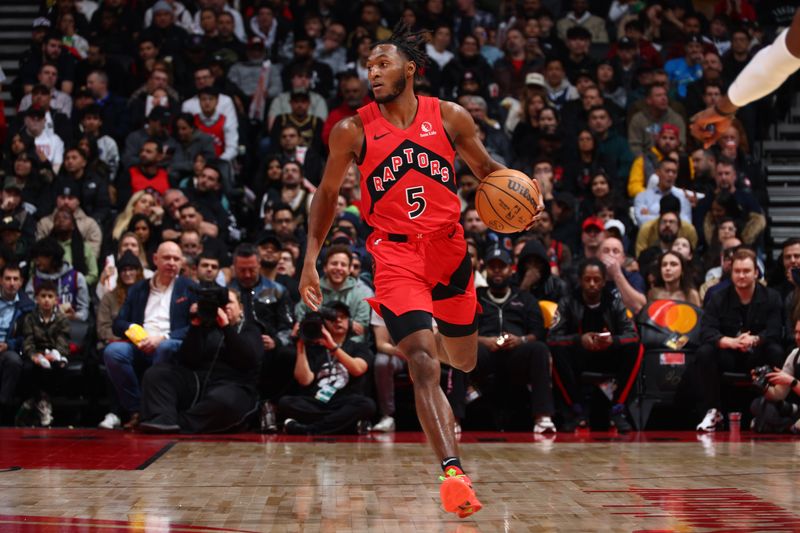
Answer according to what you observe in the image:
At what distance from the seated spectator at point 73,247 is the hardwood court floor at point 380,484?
3.28 m

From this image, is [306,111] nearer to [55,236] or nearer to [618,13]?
[55,236]

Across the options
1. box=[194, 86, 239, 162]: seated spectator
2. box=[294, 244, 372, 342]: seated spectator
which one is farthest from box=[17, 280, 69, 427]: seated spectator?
box=[194, 86, 239, 162]: seated spectator

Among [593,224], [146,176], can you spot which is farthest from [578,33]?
[146,176]

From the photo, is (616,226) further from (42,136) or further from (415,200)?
(42,136)

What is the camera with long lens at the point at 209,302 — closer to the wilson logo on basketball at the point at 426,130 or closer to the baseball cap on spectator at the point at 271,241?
the baseball cap on spectator at the point at 271,241

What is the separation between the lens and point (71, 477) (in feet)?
19.3

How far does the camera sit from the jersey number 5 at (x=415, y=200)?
17.7ft

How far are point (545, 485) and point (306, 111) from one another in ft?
27.4

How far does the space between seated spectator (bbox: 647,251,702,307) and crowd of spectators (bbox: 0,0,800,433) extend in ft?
0.07

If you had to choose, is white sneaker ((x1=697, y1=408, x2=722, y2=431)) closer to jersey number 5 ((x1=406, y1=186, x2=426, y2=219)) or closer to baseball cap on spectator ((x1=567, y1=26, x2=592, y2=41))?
jersey number 5 ((x1=406, y1=186, x2=426, y2=219))

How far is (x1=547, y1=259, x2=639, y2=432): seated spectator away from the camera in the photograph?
361 inches

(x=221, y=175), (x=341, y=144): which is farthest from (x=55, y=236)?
(x=341, y=144)

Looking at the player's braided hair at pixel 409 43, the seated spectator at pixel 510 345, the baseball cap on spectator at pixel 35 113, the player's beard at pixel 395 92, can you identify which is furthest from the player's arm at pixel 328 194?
the baseball cap on spectator at pixel 35 113

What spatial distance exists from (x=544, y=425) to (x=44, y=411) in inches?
169
